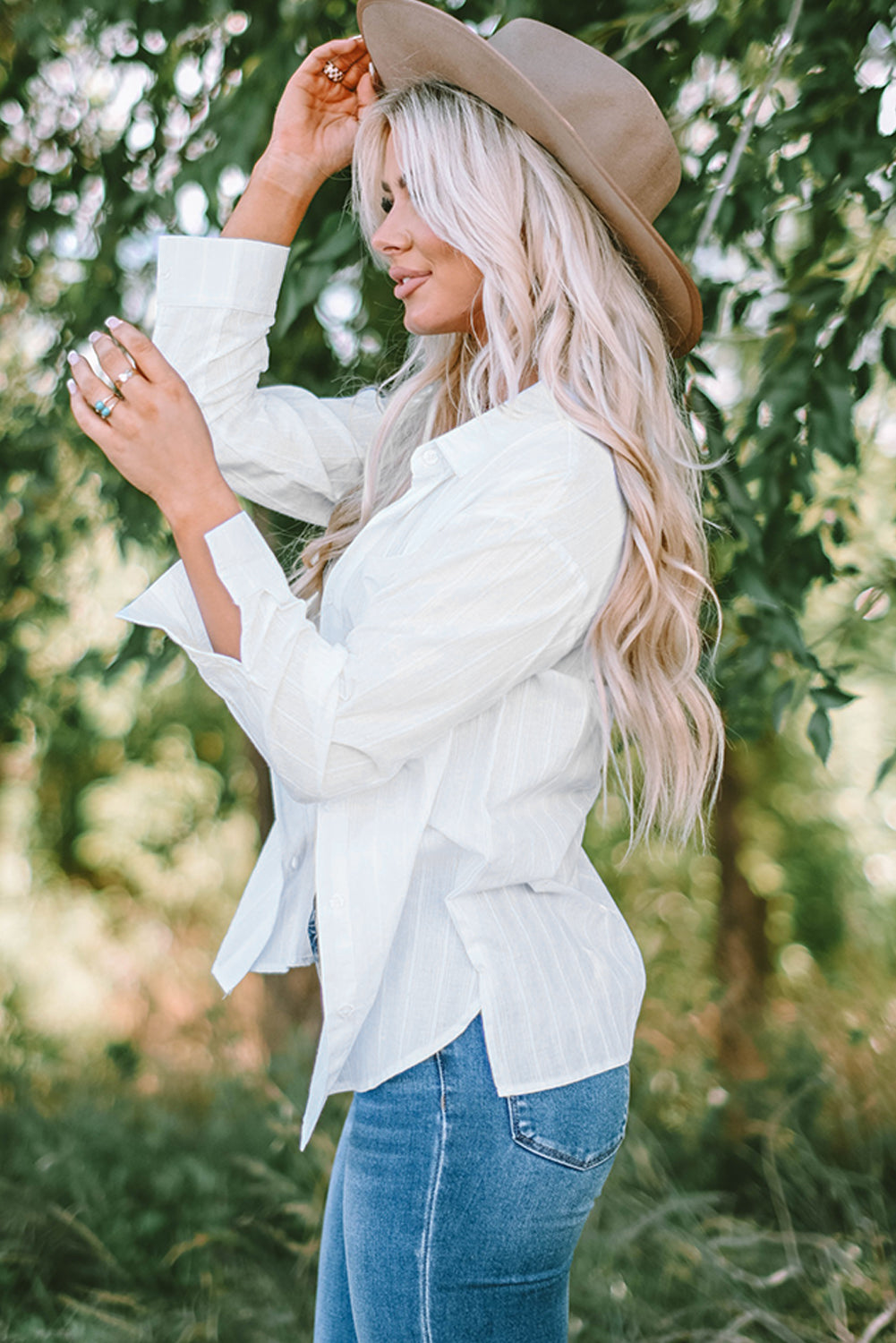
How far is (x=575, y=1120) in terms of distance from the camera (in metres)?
1.19

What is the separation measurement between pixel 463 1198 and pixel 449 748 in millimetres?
428

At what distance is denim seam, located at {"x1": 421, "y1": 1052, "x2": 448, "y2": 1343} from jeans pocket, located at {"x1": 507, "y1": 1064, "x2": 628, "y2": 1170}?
2.5 inches

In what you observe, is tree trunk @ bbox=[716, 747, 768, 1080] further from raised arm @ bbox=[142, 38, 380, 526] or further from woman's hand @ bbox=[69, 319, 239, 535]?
woman's hand @ bbox=[69, 319, 239, 535]

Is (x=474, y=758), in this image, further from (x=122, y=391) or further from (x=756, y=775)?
(x=756, y=775)

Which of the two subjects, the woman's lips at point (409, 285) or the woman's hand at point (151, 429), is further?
the woman's lips at point (409, 285)

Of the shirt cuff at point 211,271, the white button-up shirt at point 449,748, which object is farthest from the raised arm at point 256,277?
the white button-up shirt at point 449,748

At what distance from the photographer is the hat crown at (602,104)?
1.35m

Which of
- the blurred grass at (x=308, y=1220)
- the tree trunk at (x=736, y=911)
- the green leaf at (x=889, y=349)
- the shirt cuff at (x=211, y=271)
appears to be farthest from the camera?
the tree trunk at (x=736, y=911)

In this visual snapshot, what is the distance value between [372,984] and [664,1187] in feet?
7.04

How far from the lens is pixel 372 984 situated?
119cm

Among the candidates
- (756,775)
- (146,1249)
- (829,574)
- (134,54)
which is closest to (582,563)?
(829,574)

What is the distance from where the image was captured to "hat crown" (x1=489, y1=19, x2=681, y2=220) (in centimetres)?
135

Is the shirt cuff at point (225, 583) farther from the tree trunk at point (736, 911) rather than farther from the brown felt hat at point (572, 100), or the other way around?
the tree trunk at point (736, 911)

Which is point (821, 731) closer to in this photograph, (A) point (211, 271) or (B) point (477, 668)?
(B) point (477, 668)
